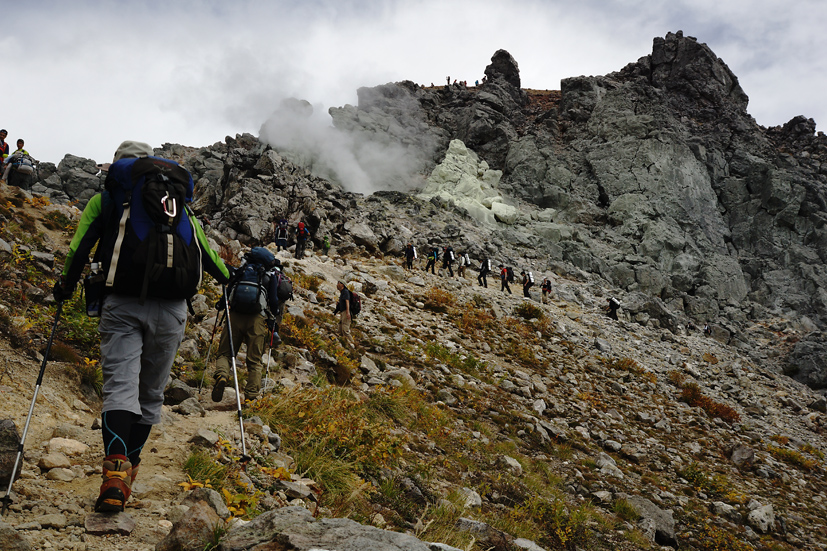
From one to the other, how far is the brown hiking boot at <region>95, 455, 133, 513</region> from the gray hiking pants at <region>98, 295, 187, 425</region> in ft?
1.09

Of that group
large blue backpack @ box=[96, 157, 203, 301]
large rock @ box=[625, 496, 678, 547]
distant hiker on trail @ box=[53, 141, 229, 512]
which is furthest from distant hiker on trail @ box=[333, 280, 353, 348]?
large blue backpack @ box=[96, 157, 203, 301]

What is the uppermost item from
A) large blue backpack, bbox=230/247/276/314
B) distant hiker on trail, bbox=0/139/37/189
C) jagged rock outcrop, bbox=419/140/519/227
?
jagged rock outcrop, bbox=419/140/519/227

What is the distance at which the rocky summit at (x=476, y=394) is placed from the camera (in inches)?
163

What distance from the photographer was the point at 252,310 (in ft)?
22.4

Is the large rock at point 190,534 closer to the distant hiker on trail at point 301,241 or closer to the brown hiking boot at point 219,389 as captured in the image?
the brown hiking boot at point 219,389

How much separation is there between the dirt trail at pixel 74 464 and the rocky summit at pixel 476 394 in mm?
25

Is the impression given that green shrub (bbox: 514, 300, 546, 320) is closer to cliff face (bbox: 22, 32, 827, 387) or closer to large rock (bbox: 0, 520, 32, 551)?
cliff face (bbox: 22, 32, 827, 387)

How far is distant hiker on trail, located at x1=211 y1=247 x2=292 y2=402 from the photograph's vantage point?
6.66m

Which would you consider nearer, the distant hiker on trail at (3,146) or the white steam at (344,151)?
the distant hiker on trail at (3,146)

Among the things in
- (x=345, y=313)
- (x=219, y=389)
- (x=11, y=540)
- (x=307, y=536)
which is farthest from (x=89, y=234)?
(x=345, y=313)

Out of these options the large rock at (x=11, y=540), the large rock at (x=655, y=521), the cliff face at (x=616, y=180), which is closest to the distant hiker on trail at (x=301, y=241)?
the cliff face at (x=616, y=180)

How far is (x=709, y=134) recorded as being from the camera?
6316cm

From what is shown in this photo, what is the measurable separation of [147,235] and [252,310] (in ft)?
11.3

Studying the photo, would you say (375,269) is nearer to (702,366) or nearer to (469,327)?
(469,327)
